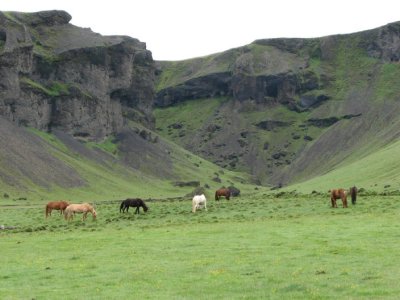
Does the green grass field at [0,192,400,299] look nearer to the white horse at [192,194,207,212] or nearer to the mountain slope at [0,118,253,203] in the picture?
the white horse at [192,194,207,212]

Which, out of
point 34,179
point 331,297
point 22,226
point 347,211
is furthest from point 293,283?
point 34,179

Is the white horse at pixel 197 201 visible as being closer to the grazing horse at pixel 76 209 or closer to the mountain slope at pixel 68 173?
the grazing horse at pixel 76 209

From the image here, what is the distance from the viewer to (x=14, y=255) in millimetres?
36281

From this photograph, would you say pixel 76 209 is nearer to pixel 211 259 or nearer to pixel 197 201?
pixel 197 201

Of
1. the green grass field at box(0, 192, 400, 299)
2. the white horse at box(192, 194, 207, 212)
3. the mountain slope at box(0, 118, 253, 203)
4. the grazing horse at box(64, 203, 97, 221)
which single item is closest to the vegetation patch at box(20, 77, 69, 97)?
the mountain slope at box(0, 118, 253, 203)

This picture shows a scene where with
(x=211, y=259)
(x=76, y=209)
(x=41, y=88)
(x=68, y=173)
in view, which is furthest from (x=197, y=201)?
(x=41, y=88)

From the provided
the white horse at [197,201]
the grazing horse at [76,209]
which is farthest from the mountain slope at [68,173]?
the grazing horse at [76,209]

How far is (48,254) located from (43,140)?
145 m

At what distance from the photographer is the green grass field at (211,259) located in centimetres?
2358

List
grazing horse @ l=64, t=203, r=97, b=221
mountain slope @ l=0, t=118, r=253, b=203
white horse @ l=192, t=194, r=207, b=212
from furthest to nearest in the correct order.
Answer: mountain slope @ l=0, t=118, r=253, b=203 < white horse @ l=192, t=194, r=207, b=212 < grazing horse @ l=64, t=203, r=97, b=221

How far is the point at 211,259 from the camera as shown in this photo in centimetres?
3077

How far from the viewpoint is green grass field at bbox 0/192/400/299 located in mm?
23578

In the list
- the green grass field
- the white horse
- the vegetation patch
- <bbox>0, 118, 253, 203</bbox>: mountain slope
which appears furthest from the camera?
the vegetation patch

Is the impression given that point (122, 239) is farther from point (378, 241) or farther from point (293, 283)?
point (293, 283)
